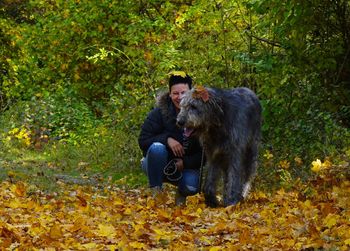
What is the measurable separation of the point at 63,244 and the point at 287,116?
5.23 metres

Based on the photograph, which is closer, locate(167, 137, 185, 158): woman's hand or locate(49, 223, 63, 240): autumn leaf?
locate(49, 223, 63, 240): autumn leaf

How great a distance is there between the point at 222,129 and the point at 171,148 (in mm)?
574

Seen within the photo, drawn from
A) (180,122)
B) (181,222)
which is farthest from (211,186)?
(181,222)

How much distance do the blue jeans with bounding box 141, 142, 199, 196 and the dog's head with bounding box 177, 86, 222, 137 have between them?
0.40 metres

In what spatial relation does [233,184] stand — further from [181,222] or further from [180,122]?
[181,222]

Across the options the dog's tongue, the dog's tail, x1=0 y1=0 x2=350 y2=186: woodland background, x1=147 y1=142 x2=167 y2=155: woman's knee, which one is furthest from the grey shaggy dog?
x1=0 y1=0 x2=350 y2=186: woodland background

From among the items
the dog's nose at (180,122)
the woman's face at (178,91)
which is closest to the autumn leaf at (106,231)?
the dog's nose at (180,122)

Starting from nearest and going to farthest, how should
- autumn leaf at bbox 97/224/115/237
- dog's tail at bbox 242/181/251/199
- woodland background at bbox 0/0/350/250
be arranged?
autumn leaf at bbox 97/224/115/237 → dog's tail at bbox 242/181/251/199 → woodland background at bbox 0/0/350/250

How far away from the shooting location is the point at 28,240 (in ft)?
17.2

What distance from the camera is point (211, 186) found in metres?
7.68

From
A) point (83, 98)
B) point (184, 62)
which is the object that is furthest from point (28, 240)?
point (83, 98)

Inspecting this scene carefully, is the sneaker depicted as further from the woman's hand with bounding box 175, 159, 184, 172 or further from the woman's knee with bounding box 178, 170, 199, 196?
the woman's hand with bounding box 175, 159, 184, 172

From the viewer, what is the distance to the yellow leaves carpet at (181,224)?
5051 millimetres

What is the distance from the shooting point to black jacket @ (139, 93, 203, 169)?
779cm
